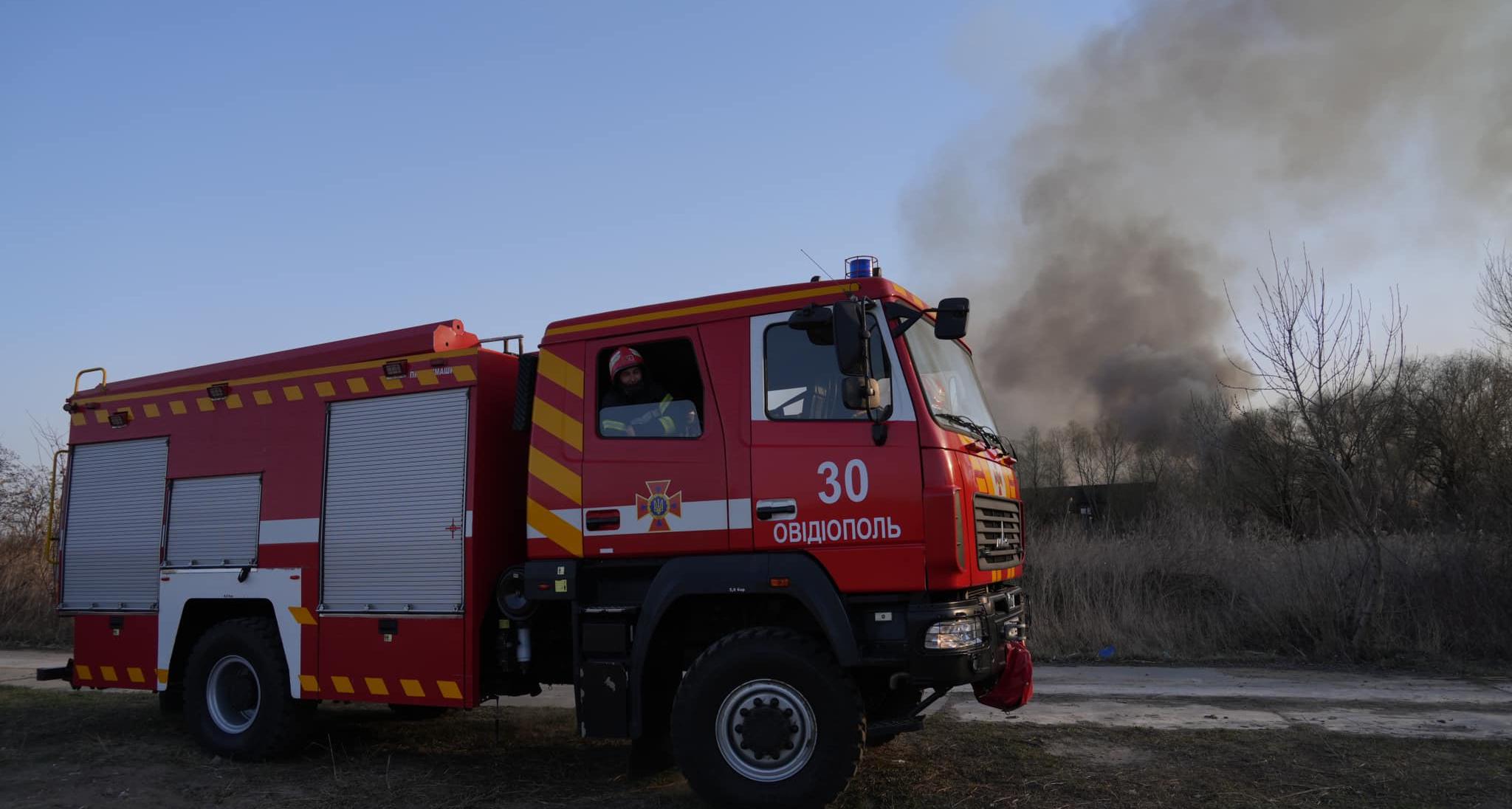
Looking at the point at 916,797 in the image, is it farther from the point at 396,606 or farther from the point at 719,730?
the point at 396,606

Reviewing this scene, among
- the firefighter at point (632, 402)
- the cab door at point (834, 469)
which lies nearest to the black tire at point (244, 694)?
the firefighter at point (632, 402)

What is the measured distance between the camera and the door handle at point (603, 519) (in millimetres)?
5312

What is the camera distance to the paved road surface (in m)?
6.85

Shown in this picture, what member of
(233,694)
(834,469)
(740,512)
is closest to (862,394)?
(834,469)

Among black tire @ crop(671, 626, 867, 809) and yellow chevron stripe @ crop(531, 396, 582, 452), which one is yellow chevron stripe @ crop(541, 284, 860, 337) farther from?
black tire @ crop(671, 626, 867, 809)

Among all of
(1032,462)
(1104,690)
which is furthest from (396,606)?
(1032,462)

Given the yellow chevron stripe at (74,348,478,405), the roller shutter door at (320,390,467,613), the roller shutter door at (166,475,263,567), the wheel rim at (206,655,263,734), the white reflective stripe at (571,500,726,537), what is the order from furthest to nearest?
the roller shutter door at (166,475,263,567) < the wheel rim at (206,655,263,734) < the yellow chevron stripe at (74,348,478,405) < the roller shutter door at (320,390,467,613) < the white reflective stripe at (571,500,726,537)

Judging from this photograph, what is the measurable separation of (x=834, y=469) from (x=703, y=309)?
Result: 121 cm

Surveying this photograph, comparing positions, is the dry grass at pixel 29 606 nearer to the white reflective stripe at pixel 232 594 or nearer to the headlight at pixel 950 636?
the white reflective stripe at pixel 232 594

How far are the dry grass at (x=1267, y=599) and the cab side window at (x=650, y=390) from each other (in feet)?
24.4

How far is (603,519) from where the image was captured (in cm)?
534

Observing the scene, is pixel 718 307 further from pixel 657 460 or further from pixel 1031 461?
pixel 1031 461

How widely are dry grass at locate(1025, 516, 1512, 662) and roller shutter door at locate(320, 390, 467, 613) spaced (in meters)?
7.65

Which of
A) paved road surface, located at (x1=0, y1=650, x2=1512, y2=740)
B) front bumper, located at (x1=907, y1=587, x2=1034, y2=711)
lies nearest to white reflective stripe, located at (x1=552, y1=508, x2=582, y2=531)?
front bumper, located at (x1=907, y1=587, x2=1034, y2=711)
